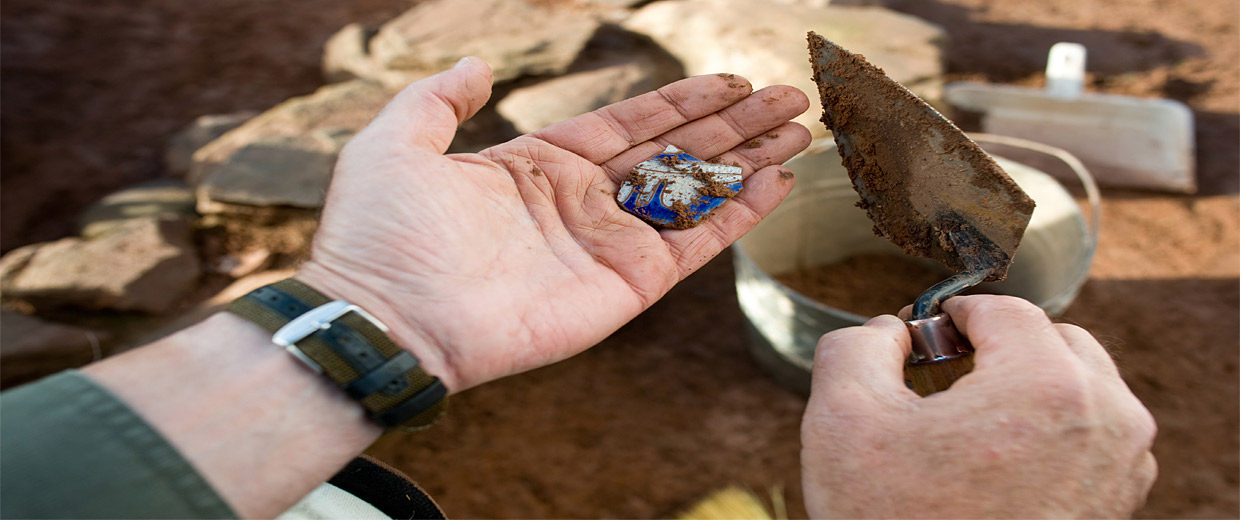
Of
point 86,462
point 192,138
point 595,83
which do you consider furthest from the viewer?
point 192,138

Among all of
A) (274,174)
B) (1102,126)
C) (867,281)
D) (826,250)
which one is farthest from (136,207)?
(1102,126)

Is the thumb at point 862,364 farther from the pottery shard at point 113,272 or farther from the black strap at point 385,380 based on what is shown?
the pottery shard at point 113,272

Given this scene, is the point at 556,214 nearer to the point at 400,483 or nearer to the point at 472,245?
the point at 472,245

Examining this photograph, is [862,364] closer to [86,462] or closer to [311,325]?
[311,325]

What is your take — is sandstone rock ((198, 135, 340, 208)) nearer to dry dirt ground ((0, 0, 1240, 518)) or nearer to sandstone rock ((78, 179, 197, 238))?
sandstone rock ((78, 179, 197, 238))

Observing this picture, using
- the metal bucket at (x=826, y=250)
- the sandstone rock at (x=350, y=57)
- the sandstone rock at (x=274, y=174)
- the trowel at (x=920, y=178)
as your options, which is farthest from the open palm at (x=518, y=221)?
the sandstone rock at (x=350, y=57)

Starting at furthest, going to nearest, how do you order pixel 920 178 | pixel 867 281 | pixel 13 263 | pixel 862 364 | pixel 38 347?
1. pixel 13 263
2. pixel 867 281
3. pixel 38 347
4. pixel 920 178
5. pixel 862 364
